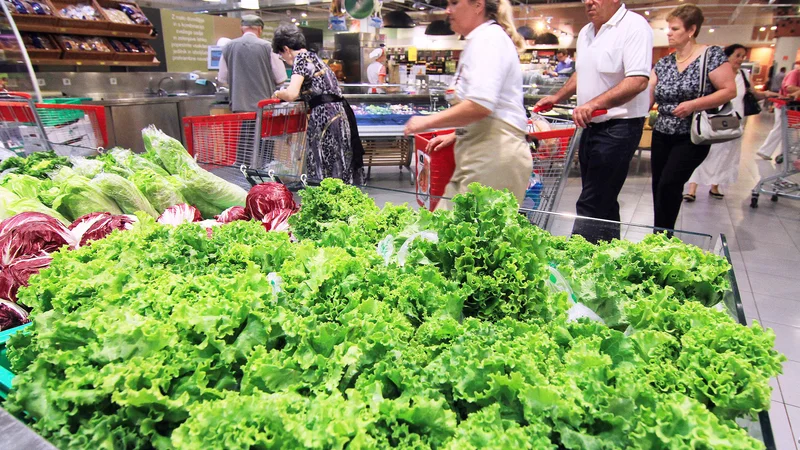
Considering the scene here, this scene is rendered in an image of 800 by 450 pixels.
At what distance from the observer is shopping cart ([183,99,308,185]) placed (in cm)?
383

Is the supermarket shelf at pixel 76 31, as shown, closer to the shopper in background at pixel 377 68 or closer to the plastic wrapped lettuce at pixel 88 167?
the shopper in background at pixel 377 68

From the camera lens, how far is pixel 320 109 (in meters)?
4.77

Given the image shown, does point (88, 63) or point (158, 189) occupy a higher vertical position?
point (88, 63)

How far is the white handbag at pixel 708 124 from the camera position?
3383 mm

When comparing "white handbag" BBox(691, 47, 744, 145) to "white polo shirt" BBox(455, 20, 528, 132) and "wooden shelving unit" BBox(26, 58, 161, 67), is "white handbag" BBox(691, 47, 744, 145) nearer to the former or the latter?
"white polo shirt" BBox(455, 20, 528, 132)

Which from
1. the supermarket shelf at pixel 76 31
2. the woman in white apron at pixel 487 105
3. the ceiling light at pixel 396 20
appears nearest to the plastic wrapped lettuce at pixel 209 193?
the woman in white apron at pixel 487 105

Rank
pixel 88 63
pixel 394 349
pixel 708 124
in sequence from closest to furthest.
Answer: pixel 394 349, pixel 708 124, pixel 88 63

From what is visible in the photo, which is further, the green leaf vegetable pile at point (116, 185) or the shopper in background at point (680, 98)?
the shopper in background at point (680, 98)

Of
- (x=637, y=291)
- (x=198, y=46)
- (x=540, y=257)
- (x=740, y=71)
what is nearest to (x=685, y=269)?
(x=637, y=291)

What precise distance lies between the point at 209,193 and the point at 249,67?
3760 millimetres

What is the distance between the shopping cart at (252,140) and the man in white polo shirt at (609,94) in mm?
1842

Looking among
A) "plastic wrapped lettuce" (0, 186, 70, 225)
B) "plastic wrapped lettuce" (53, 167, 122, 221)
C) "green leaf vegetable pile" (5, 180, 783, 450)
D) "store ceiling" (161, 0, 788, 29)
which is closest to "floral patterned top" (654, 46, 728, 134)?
"green leaf vegetable pile" (5, 180, 783, 450)

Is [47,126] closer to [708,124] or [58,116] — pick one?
[58,116]

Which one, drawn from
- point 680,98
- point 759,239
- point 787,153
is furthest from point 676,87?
A: point 787,153
